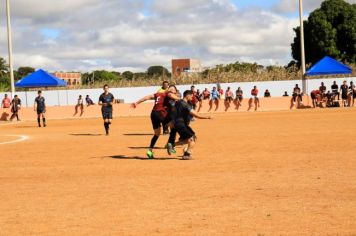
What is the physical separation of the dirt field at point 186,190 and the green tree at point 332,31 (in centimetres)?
5337

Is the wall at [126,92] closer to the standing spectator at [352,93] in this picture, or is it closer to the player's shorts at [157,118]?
the standing spectator at [352,93]

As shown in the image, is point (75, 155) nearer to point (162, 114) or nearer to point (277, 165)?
point (162, 114)

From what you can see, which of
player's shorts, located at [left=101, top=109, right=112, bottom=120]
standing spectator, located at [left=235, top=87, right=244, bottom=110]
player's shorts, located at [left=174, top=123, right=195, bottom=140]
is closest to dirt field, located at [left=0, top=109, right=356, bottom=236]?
player's shorts, located at [left=174, top=123, right=195, bottom=140]

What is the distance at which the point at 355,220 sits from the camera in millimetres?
7582

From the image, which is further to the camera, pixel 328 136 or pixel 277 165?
pixel 328 136

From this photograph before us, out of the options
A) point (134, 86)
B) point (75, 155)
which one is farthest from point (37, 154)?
point (134, 86)

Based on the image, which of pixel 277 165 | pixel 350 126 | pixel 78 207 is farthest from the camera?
pixel 350 126

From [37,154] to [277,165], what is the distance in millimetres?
7180

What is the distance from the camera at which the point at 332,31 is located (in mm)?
69875

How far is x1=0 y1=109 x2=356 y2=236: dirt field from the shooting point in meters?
7.67

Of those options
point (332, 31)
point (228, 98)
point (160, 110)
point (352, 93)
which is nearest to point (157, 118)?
point (160, 110)

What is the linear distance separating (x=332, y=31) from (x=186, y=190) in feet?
206

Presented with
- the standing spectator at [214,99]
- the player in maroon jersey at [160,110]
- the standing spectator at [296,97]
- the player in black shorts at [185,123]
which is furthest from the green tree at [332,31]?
the player in black shorts at [185,123]

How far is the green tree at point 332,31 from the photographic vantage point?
69.9 metres
